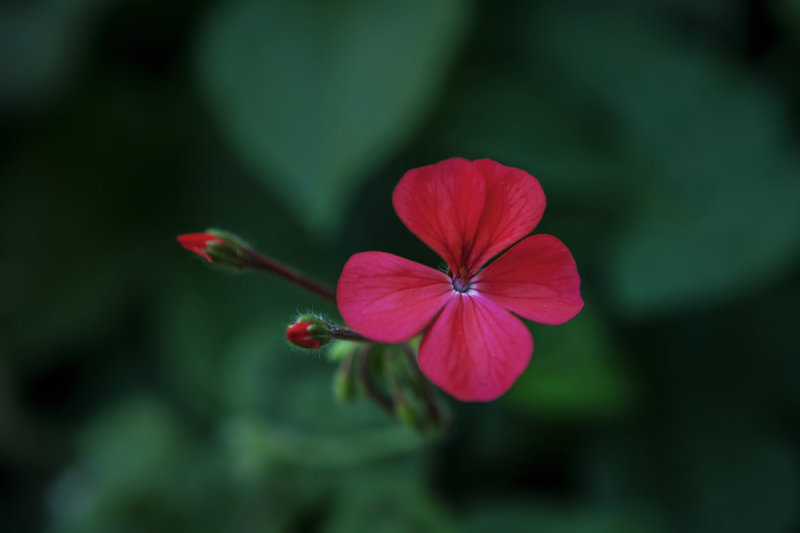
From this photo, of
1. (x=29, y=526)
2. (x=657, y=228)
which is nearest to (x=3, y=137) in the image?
(x=29, y=526)

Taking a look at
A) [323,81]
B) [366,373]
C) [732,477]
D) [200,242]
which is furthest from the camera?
[323,81]

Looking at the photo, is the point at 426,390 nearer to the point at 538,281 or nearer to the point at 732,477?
the point at 538,281

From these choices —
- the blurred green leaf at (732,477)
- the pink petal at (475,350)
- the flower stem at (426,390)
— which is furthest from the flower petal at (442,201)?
the blurred green leaf at (732,477)

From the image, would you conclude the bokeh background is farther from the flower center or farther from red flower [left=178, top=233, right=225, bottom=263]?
the flower center

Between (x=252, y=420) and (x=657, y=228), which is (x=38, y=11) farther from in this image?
(x=657, y=228)

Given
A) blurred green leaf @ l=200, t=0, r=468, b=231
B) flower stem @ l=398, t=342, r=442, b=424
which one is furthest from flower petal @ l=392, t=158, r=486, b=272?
blurred green leaf @ l=200, t=0, r=468, b=231

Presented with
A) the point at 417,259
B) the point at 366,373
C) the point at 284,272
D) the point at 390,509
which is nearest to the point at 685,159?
the point at 417,259

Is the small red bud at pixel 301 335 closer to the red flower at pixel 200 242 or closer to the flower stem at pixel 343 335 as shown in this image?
the flower stem at pixel 343 335
